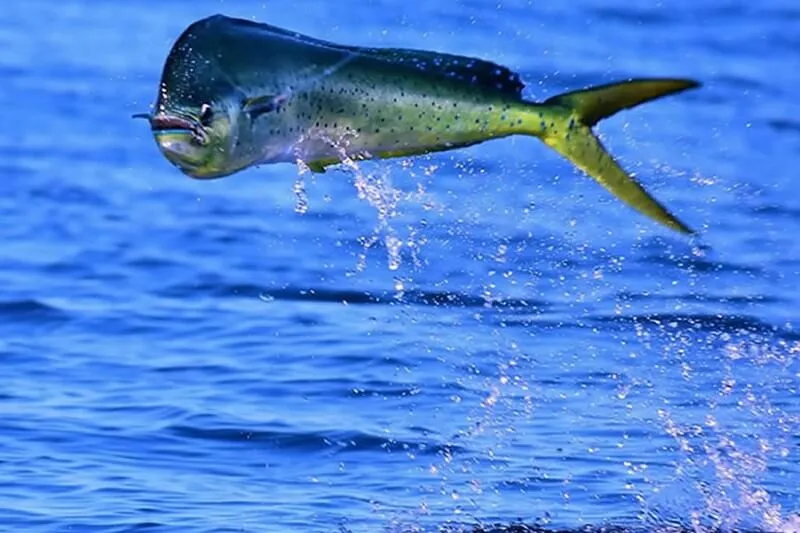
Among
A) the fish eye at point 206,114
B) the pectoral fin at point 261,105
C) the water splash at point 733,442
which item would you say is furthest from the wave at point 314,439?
the fish eye at point 206,114

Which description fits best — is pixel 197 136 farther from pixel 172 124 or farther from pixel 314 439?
pixel 314 439

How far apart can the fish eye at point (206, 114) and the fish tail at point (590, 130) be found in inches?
24.2

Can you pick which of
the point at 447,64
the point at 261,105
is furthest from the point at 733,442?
the point at 261,105

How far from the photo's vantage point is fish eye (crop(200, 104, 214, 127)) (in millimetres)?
Answer: 3750

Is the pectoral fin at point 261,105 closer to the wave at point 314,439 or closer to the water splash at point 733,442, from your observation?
the water splash at point 733,442

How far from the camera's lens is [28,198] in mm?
9523

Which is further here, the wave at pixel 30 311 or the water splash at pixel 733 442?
the wave at pixel 30 311

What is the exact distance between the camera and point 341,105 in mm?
3963

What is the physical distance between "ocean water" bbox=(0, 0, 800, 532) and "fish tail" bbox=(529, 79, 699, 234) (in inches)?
17.2

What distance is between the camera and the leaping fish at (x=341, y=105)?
379 cm

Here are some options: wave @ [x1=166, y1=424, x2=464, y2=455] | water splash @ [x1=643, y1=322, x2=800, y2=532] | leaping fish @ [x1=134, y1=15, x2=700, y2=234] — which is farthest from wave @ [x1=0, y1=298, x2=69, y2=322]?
leaping fish @ [x1=134, y1=15, x2=700, y2=234]

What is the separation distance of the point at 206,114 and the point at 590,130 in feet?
2.39

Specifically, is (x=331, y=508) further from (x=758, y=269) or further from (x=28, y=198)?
(x=28, y=198)

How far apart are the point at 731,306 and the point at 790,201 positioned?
5.87 ft
